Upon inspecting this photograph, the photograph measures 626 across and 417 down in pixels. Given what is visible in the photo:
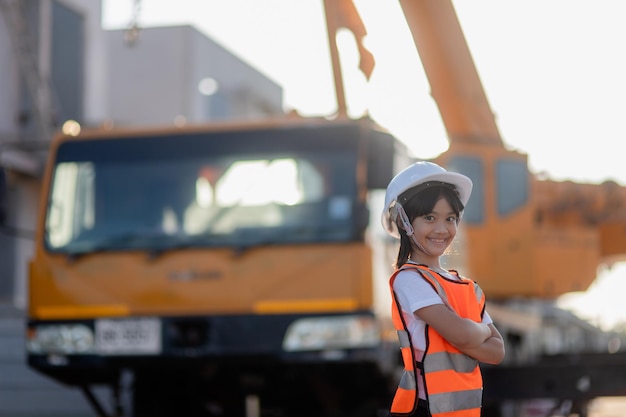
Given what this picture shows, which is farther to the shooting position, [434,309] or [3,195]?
[3,195]

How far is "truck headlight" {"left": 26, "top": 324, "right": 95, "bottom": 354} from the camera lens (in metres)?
8.54

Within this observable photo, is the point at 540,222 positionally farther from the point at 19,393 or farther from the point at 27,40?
the point at 27,40

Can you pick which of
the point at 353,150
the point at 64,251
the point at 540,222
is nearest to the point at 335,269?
the point at 353,150

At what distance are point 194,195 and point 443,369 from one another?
570 centimetres

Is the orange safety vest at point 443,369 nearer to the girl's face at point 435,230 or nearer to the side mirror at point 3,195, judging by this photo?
the girl's face at point 435,230

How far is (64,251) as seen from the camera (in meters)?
8.79

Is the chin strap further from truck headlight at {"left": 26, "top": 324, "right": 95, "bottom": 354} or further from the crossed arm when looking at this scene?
truck headlight at {"left": 26, "top": 324, "right": 95, "bottom": 354}

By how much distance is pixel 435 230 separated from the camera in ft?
10.9

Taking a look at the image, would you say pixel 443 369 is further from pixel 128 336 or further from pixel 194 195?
pixel 194 195

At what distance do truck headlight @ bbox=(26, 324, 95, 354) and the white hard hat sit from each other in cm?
548

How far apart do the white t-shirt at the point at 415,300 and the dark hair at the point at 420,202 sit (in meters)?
0.11

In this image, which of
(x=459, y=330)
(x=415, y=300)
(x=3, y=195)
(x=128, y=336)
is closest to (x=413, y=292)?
(x=415, y=300)

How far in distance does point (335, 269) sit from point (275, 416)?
54.2 inches

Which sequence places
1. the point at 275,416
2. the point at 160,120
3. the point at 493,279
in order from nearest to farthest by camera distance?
the point at 275,416
the point at 493,279
the point at 160,120
